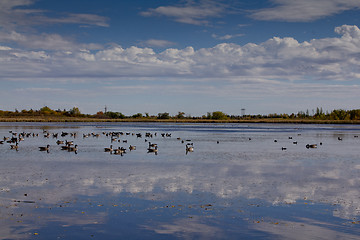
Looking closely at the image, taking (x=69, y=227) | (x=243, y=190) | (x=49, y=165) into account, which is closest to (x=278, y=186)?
(x=243, y=190)

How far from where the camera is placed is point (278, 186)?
1923 cm

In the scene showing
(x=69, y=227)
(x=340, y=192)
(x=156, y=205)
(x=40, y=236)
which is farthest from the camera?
(x=340, y=192)

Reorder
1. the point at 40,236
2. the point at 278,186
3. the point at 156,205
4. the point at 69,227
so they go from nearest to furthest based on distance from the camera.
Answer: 1. the point at 40,236
2. the point at 69,227
3. the point at 156,205
4. the point at 278,186

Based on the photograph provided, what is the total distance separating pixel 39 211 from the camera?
553 inches

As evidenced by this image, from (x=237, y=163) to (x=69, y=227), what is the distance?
1776cm

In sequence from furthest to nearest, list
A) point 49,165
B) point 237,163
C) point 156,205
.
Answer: point 237,163 < point 49,165 < point 156,205

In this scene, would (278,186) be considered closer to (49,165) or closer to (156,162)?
(156,162)

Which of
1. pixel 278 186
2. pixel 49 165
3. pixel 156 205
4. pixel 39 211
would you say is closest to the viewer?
pixel 39 211

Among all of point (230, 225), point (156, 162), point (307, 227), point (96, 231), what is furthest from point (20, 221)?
point (156, 162)

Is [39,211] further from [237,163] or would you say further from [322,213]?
[237,163]

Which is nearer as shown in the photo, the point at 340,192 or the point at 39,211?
the point at 39,211

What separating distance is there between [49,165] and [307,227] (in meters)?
18.7

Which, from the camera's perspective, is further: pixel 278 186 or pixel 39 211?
pixel 278 186

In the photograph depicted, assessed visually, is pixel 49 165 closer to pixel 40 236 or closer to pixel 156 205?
pixel 156 205
